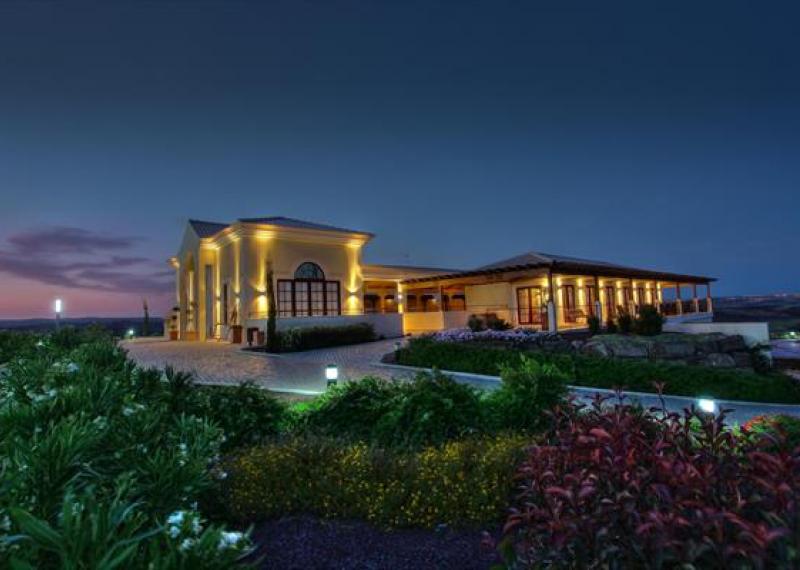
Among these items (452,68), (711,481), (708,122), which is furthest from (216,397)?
(708,122)

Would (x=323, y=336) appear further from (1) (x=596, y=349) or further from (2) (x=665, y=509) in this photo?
(2) (x=665, y=509)

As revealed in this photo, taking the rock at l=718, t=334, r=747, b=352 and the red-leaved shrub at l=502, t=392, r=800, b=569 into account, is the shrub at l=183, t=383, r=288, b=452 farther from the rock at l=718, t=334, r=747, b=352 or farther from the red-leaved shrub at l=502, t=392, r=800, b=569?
the rock at l=718, t=334, r=747, b=352

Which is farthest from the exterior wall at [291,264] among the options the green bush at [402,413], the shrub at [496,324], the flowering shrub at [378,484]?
the flowering shrub at [378,484]

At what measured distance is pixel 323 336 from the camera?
1844cm

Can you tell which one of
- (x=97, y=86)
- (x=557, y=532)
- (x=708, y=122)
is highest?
(x=708, y=122)

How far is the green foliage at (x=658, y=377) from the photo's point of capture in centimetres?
898

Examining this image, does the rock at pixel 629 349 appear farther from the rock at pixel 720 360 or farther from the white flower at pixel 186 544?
the white flower at pixel 186 544

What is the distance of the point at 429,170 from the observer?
2914 cm

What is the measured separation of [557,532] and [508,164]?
93.8 feet

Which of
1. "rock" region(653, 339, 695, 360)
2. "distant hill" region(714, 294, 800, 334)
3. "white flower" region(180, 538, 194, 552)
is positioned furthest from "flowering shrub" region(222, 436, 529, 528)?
"distant hill" region(714, 294, 800, 334)

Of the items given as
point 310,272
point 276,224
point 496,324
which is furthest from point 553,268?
point 276,224

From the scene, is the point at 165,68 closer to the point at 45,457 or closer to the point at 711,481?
the point at 45,457

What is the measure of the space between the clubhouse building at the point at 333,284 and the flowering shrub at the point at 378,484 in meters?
14.8

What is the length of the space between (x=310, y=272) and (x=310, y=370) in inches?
456
